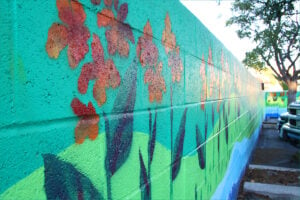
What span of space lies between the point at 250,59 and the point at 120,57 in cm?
1394

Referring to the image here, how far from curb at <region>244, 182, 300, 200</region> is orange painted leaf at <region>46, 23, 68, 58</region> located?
486 cm

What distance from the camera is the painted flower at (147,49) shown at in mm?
1639

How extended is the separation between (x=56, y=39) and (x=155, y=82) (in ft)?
2.83

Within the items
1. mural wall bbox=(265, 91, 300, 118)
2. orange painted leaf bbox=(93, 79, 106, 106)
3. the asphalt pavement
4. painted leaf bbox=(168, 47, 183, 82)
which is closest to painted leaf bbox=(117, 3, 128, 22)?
orange painted leaf bbox=(93, 79, 106, 106)

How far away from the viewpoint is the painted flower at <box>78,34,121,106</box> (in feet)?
3.90

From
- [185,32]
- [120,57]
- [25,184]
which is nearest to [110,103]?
[120,57]

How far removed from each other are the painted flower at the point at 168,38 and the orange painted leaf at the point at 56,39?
96 centimetres

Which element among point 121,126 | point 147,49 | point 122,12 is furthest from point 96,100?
point 147,49

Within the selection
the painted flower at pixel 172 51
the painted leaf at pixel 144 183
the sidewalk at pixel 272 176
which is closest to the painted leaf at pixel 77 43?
the painted leaf at pixel 144 183

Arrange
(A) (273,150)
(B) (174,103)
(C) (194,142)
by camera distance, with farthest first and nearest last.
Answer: (A) (273,150) → (C) (194,142) → (B) (174,103)

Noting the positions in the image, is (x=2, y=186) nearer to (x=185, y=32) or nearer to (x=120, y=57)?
(x=120, y=57)

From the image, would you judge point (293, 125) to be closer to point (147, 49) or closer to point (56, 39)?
point (147, 49)

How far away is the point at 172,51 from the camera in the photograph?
83.0 inches

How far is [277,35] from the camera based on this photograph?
44.2ft
